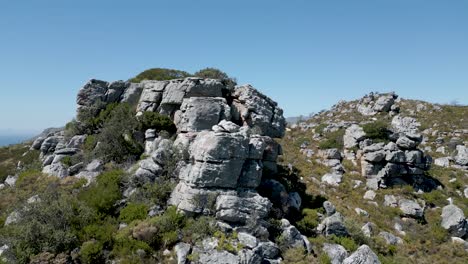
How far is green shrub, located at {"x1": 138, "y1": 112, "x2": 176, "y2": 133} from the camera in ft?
87.9

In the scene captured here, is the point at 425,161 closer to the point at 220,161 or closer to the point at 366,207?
the point at 366,207

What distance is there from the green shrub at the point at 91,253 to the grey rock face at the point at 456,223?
25.9m

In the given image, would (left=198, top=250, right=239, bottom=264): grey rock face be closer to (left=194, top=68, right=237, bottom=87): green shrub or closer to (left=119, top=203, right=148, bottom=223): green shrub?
(left=119, top=203, right=148, bottom=223): green shrub

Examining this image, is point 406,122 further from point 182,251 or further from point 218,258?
point 182,251

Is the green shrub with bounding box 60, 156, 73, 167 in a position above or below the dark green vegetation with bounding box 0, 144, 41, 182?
above

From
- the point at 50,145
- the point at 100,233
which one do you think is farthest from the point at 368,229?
the point at 50,145

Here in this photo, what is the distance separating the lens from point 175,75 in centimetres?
3466

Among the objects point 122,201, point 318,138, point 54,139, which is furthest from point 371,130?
point 54,139

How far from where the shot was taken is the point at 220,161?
775 inches

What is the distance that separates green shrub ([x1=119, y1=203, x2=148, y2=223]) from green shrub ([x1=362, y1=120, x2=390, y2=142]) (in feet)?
93.2

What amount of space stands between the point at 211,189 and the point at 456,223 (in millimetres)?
20824

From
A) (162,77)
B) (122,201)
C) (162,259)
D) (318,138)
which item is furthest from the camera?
(318,138)

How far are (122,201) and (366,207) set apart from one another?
20.2 metres

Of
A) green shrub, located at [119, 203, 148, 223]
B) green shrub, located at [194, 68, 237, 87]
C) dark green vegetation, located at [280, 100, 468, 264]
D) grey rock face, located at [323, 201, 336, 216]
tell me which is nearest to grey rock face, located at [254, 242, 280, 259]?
dark green vegetation, located at [280, 100, 468, 264]
